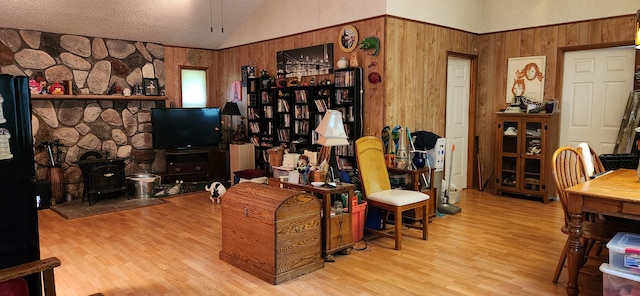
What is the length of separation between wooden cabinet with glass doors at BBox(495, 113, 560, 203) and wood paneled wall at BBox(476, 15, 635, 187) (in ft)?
1.16

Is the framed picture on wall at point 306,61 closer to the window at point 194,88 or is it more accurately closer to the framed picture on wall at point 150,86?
the window at point 194,88

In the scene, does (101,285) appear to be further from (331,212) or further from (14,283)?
(331,212)

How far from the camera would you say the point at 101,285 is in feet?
11.1

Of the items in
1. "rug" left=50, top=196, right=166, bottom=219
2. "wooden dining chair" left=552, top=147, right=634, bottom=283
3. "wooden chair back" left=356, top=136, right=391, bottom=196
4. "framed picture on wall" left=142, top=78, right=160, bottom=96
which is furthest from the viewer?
"framed picture on wall" left=142, top=78, right=160, bottom=96

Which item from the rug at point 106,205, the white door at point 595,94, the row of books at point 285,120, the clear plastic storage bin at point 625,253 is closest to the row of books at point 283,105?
the row of books at point 285,120

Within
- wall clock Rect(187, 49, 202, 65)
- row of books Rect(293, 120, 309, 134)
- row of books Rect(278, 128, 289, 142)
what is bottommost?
row of books Rect(278, 128, 289, 142)

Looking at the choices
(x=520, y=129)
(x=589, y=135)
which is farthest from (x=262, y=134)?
(x=589, y=135)

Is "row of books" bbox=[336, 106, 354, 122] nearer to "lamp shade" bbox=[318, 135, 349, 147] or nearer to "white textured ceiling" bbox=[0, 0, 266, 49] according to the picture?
"lamp shade" bbox=[318, 135, 349, 147]

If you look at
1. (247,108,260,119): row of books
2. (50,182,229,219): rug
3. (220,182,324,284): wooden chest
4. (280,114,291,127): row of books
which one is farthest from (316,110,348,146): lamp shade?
(247,108,260,119): row of books

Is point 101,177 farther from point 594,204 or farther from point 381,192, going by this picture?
point 594,204

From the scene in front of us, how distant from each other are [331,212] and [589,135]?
4086 millimetres

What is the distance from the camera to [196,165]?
7.25 metres

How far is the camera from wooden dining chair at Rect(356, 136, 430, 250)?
13.5 feet

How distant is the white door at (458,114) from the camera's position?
654 centimetres
